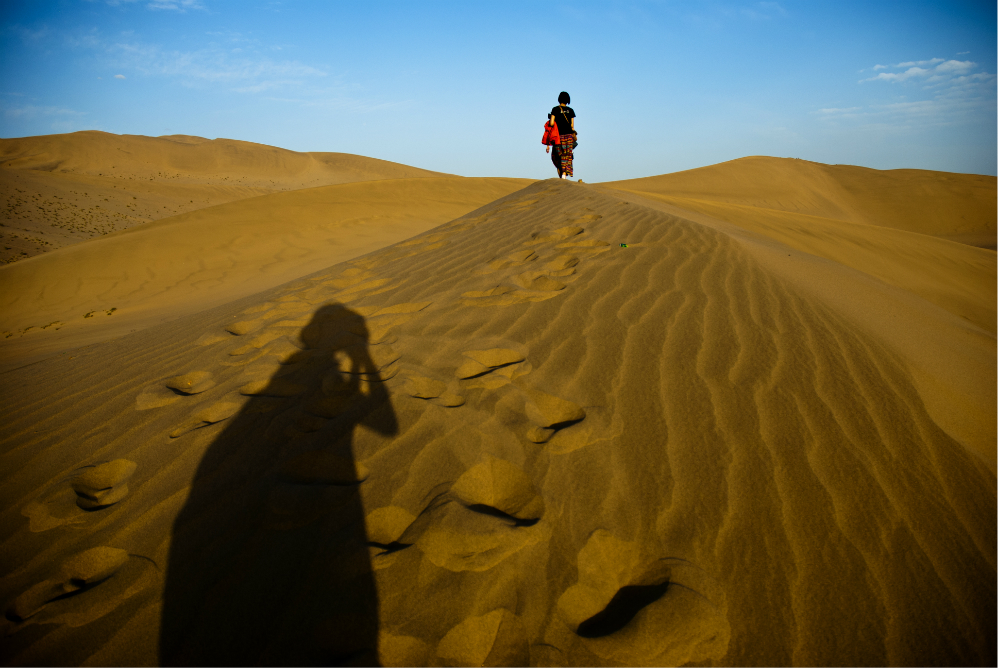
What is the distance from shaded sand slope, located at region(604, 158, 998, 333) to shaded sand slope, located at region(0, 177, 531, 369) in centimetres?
641

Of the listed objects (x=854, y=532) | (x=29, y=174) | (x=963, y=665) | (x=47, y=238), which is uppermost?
(x=29, y=174)

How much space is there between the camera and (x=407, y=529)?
1439mm

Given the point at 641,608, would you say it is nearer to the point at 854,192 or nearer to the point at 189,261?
the point at 189,261

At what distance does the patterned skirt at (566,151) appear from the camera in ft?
27.6

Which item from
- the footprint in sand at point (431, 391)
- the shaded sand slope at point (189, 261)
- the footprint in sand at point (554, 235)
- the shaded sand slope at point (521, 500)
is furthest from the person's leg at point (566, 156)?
the footprint in sand at point (431, 391)

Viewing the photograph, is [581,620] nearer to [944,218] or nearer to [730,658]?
[730,658]

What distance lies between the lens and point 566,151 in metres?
8.53

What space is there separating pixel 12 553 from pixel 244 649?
40.7 inches

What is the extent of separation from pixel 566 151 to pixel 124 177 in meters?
40.9

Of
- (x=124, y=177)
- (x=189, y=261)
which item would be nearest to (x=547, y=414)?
(x=189, y=261)

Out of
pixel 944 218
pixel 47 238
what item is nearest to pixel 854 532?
pixel 47 238

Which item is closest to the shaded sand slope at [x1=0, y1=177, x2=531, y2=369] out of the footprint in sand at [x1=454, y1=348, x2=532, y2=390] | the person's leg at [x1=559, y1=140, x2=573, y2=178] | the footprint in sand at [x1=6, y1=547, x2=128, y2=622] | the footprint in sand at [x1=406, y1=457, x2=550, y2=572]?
the footprint in sand at [x1=6, y1=547, x2=128, y2=622]

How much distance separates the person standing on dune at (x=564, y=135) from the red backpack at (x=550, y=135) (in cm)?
5

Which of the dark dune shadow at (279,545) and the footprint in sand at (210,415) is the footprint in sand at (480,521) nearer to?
the dark dune shadow at (279,545)
